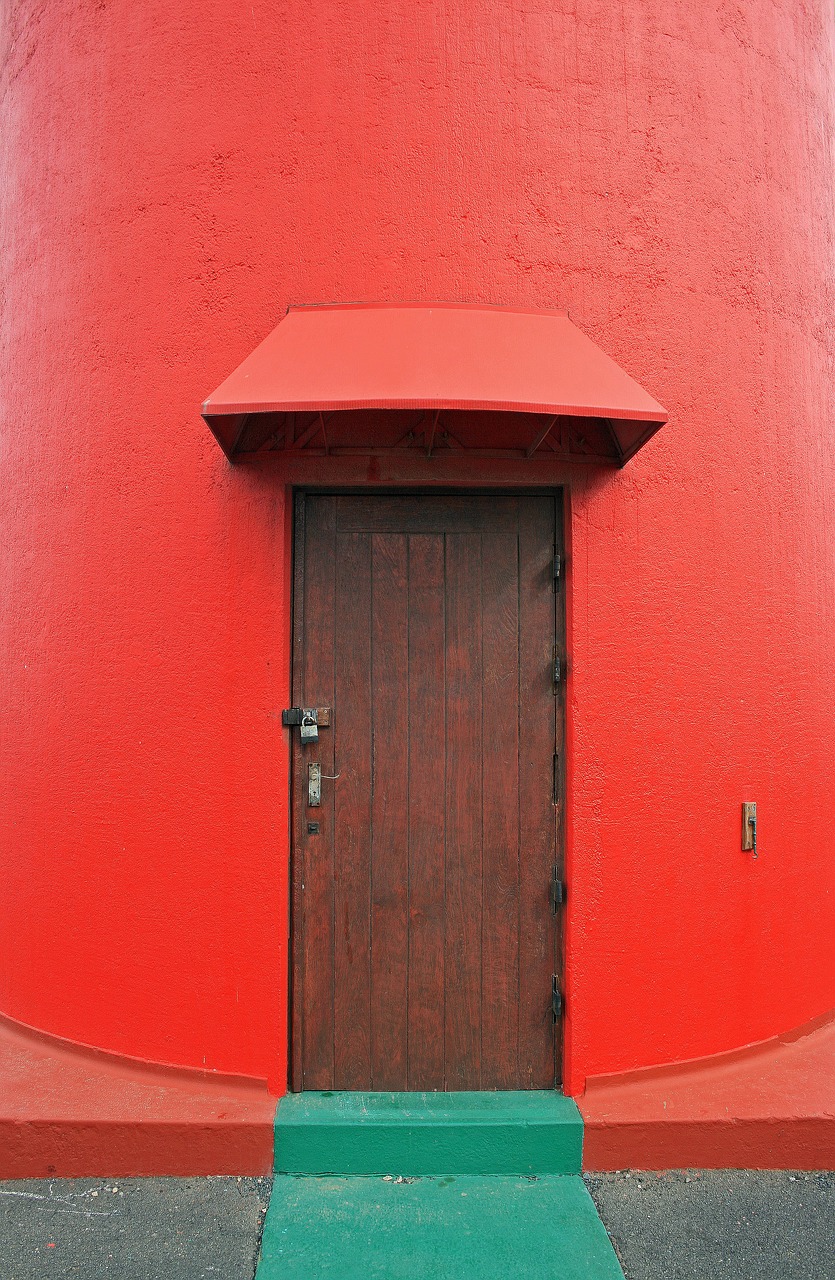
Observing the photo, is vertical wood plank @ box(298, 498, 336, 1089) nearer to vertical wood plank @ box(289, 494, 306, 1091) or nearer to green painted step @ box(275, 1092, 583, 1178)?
vertical wood plank @ box(289, 494, 306, 1091)

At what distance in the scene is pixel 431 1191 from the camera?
323 centimetres

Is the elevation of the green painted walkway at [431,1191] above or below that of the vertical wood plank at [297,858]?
below

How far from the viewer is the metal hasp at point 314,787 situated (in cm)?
365

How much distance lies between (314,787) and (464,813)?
67cm

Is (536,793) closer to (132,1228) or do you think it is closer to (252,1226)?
(252,1226)

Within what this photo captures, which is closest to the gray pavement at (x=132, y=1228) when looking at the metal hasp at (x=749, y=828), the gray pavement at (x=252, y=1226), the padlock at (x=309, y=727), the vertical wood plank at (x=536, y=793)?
the gray pavement at (x=252, y=1226)

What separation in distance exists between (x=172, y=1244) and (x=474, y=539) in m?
2.94

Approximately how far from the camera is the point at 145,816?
368cm

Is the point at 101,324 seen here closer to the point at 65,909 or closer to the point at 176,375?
the point at 176,375

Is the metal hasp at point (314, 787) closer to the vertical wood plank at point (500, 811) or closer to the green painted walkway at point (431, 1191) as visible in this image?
the vertical wood plank at point (500, 811)

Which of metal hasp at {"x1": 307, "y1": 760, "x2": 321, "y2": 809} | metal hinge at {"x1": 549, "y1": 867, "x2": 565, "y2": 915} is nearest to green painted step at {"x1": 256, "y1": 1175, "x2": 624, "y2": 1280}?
metal hinge at {"x1": 549, "y1": 867, "x2": 565, "y2": 915}

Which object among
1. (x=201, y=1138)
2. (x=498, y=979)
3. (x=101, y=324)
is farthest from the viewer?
(x=101, y=324)

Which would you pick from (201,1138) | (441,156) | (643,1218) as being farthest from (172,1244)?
(441,156)

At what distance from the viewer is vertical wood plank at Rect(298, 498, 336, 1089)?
3.60 m
